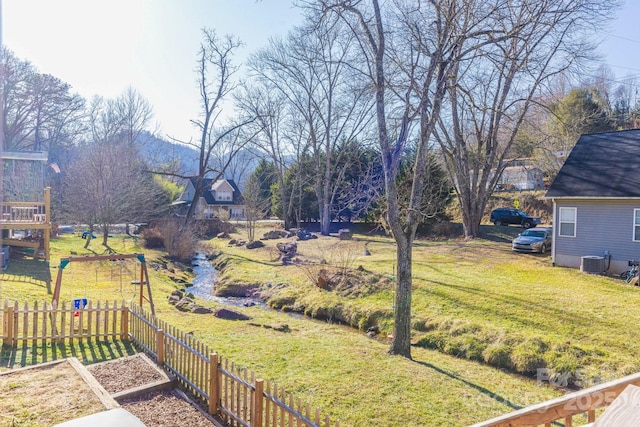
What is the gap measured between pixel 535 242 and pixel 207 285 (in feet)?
50.0

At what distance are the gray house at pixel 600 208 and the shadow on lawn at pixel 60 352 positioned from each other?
15403mm

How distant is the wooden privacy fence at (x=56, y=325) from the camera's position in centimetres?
769

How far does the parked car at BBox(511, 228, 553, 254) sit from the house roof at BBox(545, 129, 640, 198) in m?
3.28

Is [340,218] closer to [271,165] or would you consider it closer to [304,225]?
[304,225]

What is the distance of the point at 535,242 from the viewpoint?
63.2ft

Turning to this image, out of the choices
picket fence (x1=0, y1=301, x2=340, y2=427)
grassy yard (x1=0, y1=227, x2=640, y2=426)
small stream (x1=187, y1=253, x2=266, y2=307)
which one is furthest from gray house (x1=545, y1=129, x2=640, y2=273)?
picket fence (x1=0, y1=301, x2=340, y2=427)

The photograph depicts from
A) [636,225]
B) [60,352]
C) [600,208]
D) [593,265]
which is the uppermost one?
[600,208]

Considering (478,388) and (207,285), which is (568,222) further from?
(207,285)

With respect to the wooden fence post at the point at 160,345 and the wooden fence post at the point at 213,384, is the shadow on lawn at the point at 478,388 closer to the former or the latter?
the wooden fence post at the point at 213,384

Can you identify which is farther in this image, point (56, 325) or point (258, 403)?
point (56, 325)

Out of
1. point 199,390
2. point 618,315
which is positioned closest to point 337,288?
point 618,315

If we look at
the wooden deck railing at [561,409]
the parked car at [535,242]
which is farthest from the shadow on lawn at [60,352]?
the parked car at [535,242]

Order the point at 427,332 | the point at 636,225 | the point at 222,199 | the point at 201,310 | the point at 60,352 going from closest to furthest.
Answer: the point at 60,352 → the point at 427,332 → the point at 201,310 → the point at 636,225 → the point at 222,199

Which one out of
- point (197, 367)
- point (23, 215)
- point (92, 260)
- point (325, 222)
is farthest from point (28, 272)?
point (325, 222)
